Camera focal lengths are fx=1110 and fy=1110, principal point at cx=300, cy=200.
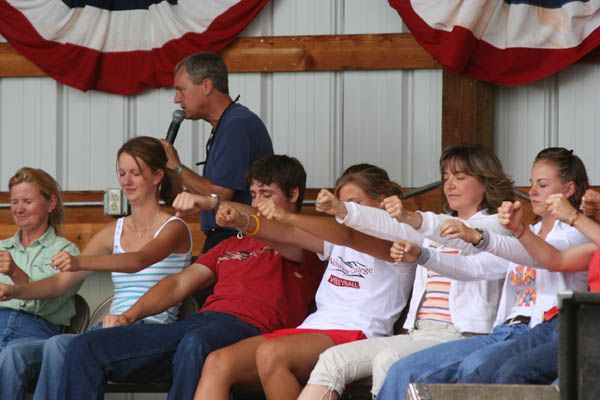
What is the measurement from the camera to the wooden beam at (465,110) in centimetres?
606

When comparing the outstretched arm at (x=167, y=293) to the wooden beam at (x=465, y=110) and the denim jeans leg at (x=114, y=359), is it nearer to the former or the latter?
the denim jeans leg at (x=114, y=359)

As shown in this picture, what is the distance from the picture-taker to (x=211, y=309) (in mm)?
4402

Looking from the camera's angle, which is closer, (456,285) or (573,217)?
(573,217)

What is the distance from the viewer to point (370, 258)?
425 centimetres

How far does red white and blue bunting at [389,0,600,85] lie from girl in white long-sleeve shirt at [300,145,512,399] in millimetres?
1784

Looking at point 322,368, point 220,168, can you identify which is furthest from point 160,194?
point 322,368

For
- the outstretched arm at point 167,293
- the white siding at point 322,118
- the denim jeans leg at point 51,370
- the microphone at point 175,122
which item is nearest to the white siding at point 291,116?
the white siding at point 322,118

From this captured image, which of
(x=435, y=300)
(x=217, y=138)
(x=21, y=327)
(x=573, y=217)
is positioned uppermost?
(x=217, y=138)

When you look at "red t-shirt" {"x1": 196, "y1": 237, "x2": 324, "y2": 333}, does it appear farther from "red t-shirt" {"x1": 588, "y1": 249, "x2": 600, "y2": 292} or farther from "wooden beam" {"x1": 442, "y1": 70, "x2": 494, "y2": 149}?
"wooden beam" {"x1": 442, "y1": 70, "x2": 494, "y2": 149}

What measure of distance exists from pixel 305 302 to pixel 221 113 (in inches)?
45.2

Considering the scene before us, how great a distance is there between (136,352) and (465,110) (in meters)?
2.65

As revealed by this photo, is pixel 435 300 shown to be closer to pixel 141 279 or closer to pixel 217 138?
pixel 141 279

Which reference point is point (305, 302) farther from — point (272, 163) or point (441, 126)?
point (441, 126)

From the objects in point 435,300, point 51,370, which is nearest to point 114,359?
point 51,370
